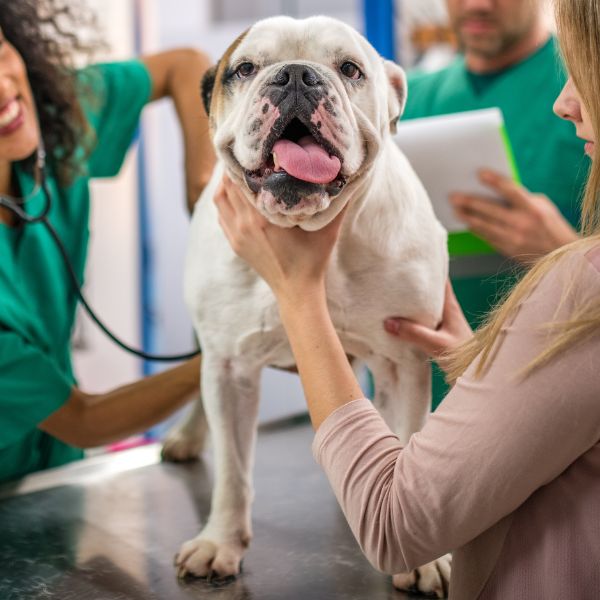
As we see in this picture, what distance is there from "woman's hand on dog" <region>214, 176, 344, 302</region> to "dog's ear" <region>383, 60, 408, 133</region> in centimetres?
14

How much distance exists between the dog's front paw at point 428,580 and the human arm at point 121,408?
51 centimetres

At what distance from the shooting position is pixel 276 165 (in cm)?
86

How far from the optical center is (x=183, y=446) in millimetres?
1491

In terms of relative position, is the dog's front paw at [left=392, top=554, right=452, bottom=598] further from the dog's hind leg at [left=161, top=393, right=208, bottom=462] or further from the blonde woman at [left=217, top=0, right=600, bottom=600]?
the dog's hind leg at [left=161, top=393, right=208, bottom=462]

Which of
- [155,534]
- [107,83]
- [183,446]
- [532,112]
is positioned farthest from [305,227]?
[532,112]

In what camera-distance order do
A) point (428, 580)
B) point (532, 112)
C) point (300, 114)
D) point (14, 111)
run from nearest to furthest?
point (300, 114)
point (428, 580)
point (14, 111)
point (532, 112)

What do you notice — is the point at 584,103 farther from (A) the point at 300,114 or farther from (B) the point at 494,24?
(B) the point at 494,24

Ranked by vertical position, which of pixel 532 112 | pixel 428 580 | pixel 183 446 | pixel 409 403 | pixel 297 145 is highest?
pixel 297 145

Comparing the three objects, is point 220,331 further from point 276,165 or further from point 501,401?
point 501,401

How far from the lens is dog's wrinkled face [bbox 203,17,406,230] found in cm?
85

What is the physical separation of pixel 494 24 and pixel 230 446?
110 centimetres

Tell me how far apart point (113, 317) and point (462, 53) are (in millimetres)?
1827

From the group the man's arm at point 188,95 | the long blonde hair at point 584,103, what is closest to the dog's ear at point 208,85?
the man's arm at point 188,95

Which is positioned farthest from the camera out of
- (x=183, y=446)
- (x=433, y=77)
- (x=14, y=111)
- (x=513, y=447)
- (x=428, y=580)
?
(x=433, y=77)
